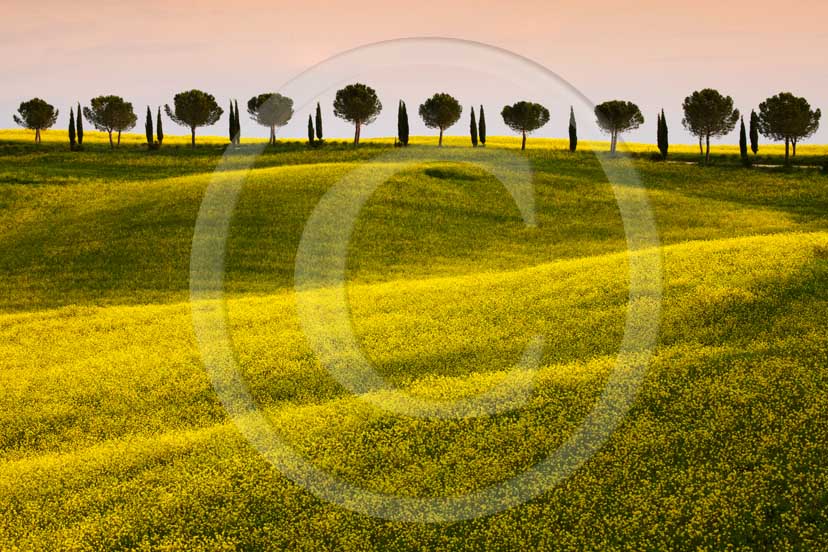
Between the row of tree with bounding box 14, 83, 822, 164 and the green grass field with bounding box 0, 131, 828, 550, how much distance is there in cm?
5728

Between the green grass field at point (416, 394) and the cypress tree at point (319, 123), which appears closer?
the green grass field at point (416, 394)

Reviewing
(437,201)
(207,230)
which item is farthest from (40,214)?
(437,201)

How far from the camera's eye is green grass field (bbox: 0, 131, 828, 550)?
59.4ft

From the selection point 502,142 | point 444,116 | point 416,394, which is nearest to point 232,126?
point 444,116

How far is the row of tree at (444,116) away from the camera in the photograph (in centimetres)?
10400

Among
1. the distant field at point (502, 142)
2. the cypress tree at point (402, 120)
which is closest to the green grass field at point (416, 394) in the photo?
the cypress tree at point (402, 120)

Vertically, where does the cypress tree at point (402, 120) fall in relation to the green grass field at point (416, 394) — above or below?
above

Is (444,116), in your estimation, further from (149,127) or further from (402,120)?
(149,127)

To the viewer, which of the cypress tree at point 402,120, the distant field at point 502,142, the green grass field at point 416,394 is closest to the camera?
the green grass field at point 416,394

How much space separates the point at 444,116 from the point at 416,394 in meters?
105

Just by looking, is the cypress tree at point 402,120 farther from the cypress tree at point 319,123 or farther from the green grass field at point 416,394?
the green grass field at point 416,394

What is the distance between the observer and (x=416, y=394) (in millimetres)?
25125

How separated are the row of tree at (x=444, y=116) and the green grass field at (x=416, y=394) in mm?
57276

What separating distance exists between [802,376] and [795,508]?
673cm
